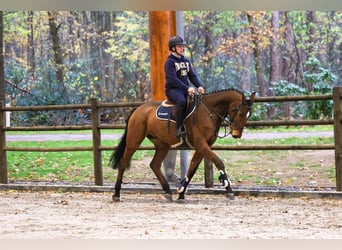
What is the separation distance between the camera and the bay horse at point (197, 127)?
8336 mm

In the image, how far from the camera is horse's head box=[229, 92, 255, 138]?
830 cm

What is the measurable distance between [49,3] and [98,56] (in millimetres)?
24062

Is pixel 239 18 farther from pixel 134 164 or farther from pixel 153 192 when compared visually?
pixel 153 192

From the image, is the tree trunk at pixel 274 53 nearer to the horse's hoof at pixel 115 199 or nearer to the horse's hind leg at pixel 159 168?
the horse's hind leg at pixel 159 168

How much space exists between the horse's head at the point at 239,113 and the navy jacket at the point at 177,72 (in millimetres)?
555

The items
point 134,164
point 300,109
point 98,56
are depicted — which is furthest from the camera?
point 98,56

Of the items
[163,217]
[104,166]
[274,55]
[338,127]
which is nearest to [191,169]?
[163,217]

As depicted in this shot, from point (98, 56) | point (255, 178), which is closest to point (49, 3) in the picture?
point (255, 178)

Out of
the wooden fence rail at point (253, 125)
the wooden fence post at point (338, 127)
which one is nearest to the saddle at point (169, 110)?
the wooden fence rail at point (253, 125)

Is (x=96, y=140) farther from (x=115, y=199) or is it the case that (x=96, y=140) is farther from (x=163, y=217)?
(x=163, y=217)

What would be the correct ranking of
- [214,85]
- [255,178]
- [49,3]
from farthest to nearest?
[214,85] → [255,178] → [49,3]

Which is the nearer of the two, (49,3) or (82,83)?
(49,3)

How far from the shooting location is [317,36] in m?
27.8

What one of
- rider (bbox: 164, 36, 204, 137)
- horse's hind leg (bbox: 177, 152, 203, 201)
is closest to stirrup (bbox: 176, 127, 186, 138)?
rider (bbox: 164, 36, 204, 137)
